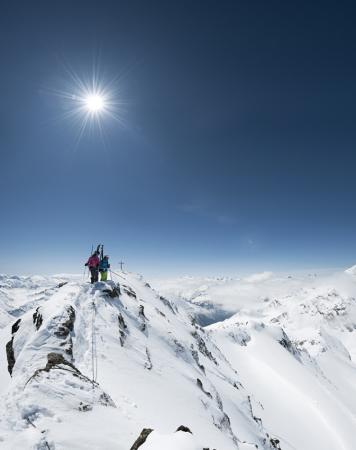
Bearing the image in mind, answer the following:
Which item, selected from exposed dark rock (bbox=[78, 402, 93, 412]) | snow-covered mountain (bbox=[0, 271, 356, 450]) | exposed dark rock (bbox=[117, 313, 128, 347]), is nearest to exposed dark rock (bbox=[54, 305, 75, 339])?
snow-covered mountain (bbox=[0, 271, 356, 450])

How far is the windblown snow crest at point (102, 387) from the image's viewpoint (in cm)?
818

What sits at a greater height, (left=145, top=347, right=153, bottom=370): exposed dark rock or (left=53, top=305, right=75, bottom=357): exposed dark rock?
(left=53, top=305, right=75, bottom=357): exposed dark rock

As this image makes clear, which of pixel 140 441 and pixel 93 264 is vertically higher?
pixel 93 264

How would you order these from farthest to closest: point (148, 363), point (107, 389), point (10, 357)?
point (148, 363), point (10, 357), point (107, 389)

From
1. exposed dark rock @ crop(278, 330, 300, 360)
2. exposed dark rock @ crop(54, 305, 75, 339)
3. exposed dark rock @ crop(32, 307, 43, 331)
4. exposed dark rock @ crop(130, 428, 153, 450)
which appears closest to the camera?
exposed dark rock @ crop(130, 428, 153, 450)

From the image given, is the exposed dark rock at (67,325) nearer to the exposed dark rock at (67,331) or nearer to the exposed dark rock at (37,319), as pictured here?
the exposed dark rock at (67,331)

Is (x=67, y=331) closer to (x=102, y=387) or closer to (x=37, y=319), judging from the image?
(x=37, y=319)

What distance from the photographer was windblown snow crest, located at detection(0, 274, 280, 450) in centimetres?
818

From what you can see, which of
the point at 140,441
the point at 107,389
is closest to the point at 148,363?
the point at 107,389

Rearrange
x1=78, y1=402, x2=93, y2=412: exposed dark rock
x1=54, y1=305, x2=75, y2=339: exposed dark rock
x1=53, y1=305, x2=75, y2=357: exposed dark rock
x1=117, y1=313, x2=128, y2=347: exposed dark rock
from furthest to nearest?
1. x1=117, y1=313, x2=128, y2=347: exposed dark rock
2. x1=54, y1=305, x2=75, y2=339: exposed dark rock
3. x1=53, y1=305, x2=75, y2=357: exposed dark rock
4. x1=78, y1=402, x2=93, y2=412: exposed dark rock

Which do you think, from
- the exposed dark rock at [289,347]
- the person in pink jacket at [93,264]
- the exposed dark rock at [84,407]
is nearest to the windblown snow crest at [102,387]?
the exposed dark rock at [84,407]

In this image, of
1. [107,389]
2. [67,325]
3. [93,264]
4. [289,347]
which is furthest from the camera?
[289,347]

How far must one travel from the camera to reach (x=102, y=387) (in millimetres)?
13961

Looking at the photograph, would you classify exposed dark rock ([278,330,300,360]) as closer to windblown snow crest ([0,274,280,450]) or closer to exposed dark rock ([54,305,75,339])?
windblown snow crest ([0,274,280,450])
